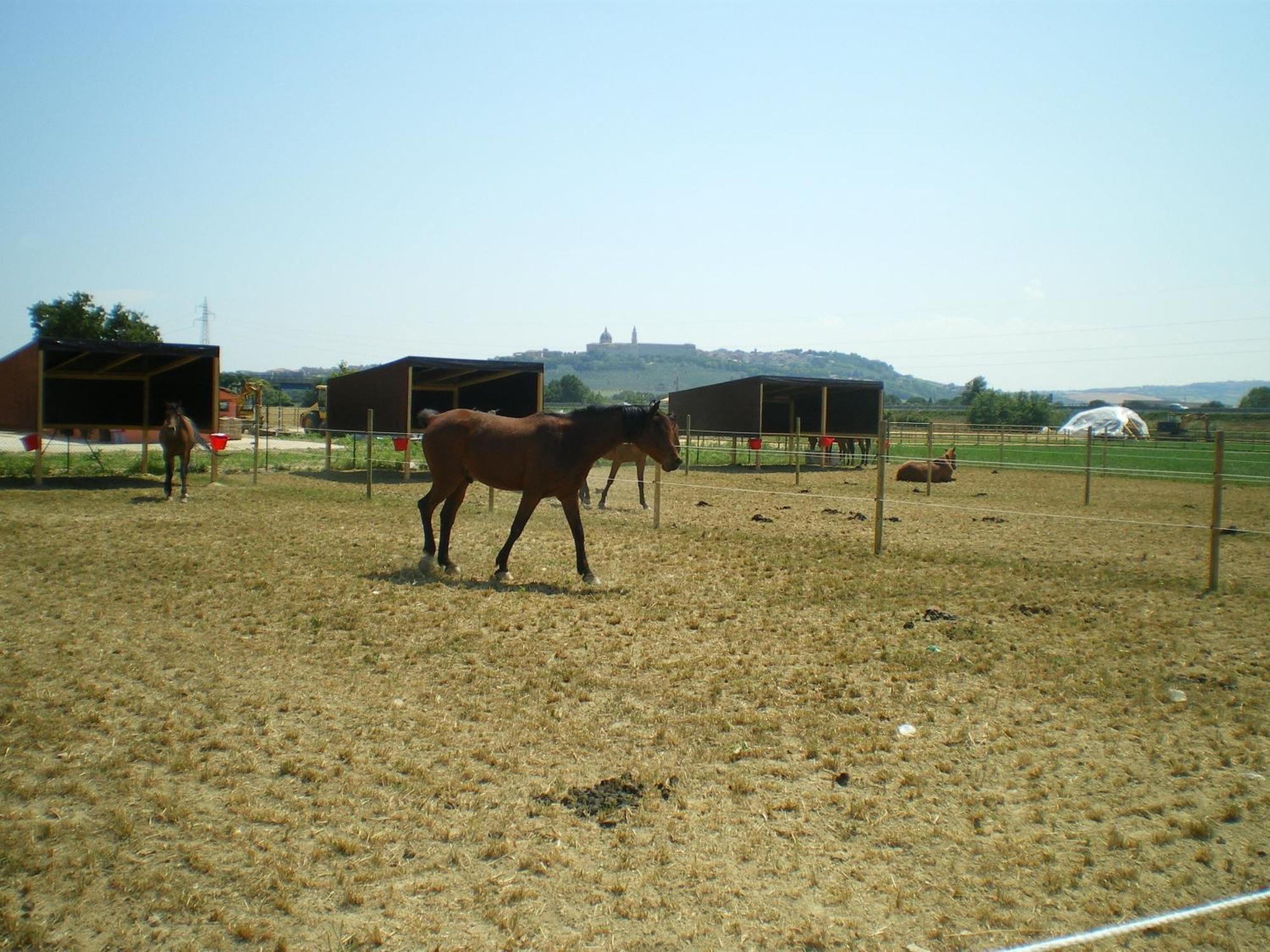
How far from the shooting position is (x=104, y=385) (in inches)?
870

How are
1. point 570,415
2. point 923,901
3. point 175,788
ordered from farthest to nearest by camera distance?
point 570,415, point 175,788, point 923,901

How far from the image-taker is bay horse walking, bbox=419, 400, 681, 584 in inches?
359

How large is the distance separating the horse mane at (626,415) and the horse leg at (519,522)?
87cm

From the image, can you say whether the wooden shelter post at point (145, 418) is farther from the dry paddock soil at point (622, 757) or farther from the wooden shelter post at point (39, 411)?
the dry paddock soil at point (622, 757)

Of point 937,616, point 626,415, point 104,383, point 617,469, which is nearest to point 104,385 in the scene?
point 104,383

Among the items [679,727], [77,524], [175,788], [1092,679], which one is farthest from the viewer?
[77,524]

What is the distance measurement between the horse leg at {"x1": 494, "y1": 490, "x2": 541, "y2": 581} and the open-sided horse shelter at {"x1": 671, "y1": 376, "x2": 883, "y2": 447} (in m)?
19.4

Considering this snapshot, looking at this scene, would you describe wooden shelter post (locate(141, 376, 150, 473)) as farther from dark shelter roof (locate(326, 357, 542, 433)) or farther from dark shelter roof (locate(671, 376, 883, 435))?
dark shelter roof (locate(671, 376, 883, 435))

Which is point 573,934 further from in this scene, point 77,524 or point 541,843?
point 77,524

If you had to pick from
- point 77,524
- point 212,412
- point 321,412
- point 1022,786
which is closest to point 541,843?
point 1022,786

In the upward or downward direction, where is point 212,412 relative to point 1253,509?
upward

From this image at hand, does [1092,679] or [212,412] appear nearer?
[1092,679]

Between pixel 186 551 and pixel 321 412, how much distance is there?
5324cm

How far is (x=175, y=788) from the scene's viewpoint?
3.86 meters
